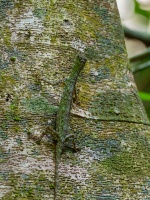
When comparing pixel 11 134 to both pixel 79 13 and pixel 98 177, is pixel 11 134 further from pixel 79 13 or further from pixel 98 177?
pixel 79 13

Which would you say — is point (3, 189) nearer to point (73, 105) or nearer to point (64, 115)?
point (64, 115)

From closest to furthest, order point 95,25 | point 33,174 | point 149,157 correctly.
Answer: point 33,174
point 149,157
point 95,25

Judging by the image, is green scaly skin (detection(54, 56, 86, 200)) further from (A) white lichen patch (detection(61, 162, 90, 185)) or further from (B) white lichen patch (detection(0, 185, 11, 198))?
(B) white lichen patch (detection(0, 185, 11, 198))

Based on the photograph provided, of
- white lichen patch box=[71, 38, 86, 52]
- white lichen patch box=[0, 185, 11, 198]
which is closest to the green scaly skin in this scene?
white lichen patch box=[71, 38, 86, 52]

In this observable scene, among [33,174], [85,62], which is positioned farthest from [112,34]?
[33,174]

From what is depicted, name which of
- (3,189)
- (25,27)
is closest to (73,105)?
(25,27)

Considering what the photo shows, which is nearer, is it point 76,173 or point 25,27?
point 76,173
